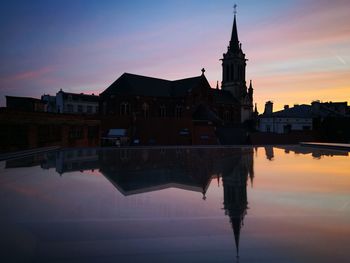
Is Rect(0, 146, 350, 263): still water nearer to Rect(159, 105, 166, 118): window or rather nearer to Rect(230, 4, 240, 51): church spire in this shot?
Rect(159, 105, 166, 118): window

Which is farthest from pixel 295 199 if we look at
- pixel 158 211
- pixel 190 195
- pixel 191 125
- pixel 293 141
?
pixel 293 141

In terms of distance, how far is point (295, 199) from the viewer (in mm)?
8445

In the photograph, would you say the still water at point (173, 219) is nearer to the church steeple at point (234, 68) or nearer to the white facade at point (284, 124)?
the white facade at point (284, 124)

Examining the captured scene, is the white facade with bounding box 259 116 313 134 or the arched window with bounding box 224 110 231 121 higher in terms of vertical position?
the arched window with bounding box 224 110 231 121

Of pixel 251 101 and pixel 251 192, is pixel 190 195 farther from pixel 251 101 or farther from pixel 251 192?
pixel 251 101

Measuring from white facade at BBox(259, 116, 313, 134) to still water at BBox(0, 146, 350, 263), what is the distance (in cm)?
5807

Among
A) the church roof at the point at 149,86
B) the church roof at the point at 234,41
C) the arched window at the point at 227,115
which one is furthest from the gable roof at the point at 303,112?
the church roof at the point at 149,86

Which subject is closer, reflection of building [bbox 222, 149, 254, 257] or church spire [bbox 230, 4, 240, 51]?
reflection of building [bbox 222, 149, 254, 257]

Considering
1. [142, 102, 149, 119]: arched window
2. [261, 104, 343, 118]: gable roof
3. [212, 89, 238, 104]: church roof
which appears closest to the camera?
[142, 102, 149, 119]: arched window

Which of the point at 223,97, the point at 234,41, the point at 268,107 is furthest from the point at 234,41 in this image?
the point at 268,107

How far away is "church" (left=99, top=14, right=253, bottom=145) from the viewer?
113 ft

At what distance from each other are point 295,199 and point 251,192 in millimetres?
1327

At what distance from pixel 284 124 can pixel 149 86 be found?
33.5 m

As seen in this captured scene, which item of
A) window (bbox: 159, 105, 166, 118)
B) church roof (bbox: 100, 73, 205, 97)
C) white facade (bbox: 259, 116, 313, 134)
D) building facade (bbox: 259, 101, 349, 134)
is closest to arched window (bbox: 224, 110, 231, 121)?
white facade (bbox: 259, 116, 313, 134)
